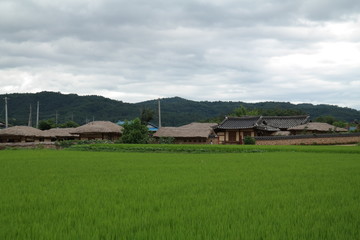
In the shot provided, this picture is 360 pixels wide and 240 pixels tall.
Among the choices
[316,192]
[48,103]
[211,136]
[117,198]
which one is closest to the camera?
[117,198]

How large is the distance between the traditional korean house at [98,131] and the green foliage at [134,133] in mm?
4678

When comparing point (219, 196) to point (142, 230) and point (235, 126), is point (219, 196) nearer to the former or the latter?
point (142, 230)

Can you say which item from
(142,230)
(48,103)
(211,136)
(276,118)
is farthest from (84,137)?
(48,103)

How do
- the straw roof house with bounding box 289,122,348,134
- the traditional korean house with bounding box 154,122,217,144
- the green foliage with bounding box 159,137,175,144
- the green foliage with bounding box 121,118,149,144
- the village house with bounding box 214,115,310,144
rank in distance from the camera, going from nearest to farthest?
the green foliage with bounding box 121,118,149,144
the straw roof house with bounding box 289,122,348,134
the green foliage with bounding box 159,137,175,144
the village house with bounding box 214,115,310,144
the traditional korean house with bounding box 154,122,217,144

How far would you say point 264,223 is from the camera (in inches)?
170

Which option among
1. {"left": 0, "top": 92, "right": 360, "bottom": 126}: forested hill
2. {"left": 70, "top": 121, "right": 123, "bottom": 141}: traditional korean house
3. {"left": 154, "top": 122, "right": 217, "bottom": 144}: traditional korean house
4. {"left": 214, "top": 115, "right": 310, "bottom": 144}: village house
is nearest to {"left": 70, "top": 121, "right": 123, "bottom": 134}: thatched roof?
{"left": 70, "top": 121, "right": 123, "bottom": 141}: traditional korean house

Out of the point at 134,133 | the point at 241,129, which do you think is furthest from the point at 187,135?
the point at 134,133

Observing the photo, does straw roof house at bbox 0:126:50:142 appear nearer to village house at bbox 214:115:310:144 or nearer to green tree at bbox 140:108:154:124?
green tree at bbox 140:108:154:124

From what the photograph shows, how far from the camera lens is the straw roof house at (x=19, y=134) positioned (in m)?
38.8

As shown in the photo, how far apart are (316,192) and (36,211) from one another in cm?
475

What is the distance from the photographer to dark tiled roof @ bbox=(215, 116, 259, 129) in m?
40.3

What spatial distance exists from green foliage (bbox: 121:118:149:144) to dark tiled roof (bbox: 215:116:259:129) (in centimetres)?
875

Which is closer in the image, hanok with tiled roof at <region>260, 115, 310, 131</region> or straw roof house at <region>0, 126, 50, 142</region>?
straw roof house at <region>0, 126, 50, 142</region>

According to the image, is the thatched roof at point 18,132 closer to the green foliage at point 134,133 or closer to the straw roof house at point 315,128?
the green foliage at point 134,133
